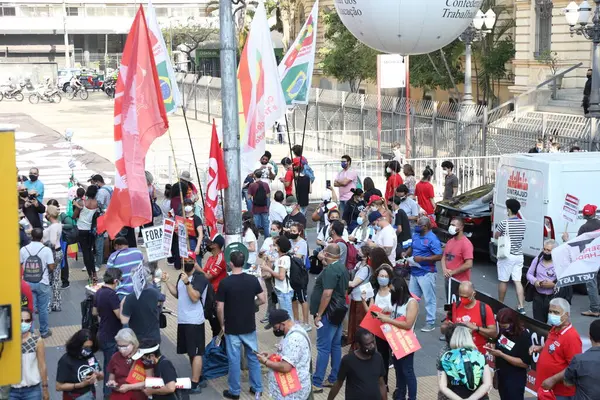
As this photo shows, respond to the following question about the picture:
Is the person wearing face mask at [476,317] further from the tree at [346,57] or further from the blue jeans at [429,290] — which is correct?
the tree at [346,57]

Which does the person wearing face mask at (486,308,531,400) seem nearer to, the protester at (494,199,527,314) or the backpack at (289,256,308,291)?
the backpack at (289,256,308,291)

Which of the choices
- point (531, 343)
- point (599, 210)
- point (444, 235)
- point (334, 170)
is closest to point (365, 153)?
point (334, 170)

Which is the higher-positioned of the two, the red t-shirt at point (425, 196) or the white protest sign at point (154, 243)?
the white protest sign at point (154, 243)

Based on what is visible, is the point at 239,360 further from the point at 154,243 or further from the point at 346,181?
the point at 346,181

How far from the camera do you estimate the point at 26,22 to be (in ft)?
295

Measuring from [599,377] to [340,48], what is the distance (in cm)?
3262

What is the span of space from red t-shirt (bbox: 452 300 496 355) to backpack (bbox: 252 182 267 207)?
8.24 meters

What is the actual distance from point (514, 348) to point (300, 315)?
5346mm

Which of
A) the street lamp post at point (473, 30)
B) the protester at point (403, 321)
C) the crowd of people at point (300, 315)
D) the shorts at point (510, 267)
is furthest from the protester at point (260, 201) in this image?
the street lamp post at point (473, 30)

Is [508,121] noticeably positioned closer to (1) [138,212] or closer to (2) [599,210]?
(2) [599,210]

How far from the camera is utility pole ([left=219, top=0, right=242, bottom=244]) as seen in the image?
10828mm

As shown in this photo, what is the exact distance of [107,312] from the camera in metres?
9.93

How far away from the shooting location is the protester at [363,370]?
8023mm

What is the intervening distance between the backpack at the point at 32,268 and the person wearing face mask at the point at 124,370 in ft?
13.4
